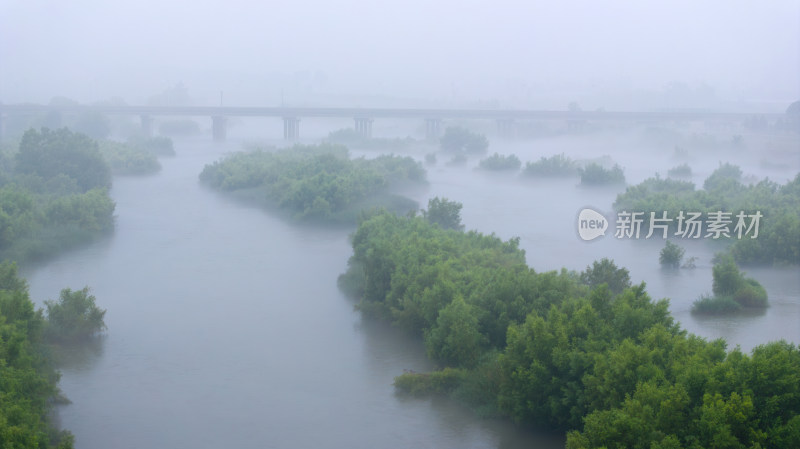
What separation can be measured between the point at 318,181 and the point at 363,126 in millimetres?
33650

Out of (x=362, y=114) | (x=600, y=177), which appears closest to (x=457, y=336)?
(x=600, y=177)

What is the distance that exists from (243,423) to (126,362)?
13.2 ft

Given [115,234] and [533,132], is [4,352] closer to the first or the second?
[115,234]

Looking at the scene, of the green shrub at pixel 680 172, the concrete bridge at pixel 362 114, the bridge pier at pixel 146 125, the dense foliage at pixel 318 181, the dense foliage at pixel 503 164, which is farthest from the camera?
the bridge pier at pixel 146 125

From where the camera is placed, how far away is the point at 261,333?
1808cm

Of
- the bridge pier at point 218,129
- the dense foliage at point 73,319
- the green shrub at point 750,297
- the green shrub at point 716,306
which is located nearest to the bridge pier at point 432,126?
the bridge pier at point 218,129

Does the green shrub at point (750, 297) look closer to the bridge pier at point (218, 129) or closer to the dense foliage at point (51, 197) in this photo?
the dense foliage at point (51, 197)

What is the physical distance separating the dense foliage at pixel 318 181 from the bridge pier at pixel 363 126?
2052 cm

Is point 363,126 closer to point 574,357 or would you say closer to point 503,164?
point 503,164

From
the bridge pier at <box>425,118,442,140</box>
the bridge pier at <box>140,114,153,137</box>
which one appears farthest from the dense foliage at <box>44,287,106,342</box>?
the bridge pier at <box>140,114,153,137</box>

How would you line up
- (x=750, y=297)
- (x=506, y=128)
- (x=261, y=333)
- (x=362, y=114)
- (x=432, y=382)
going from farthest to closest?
1. (x=506, y=128)
2. (x=362, y=114)
3. (x=750, y=297)
4. (x=261, y=333)
5. (x=432, y=382)

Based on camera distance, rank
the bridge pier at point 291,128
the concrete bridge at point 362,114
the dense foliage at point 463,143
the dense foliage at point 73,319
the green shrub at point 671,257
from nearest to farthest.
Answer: the dense foliage at point 73,319
the green shrub at point 671,257
the dense foliage at point 463,143
the concrete bridge at point 362,114
the bridge pier at point 291,128

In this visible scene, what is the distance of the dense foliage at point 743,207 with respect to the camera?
76.2 feet

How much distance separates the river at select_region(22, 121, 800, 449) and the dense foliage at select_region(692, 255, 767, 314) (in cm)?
45
